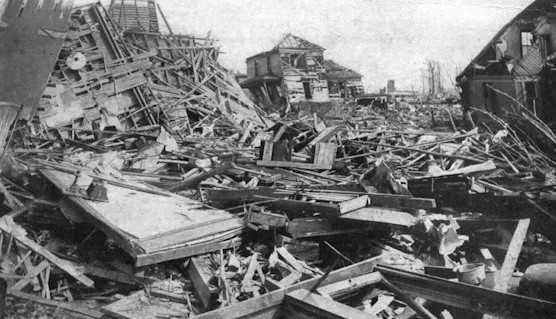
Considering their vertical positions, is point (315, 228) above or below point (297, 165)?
below

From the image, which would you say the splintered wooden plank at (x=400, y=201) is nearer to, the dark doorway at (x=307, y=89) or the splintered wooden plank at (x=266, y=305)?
the splintered wooden plank at (x=266, y=305)

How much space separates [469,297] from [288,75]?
33.1m

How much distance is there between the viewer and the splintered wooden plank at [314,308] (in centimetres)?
373

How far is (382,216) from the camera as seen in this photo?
18.9 ft

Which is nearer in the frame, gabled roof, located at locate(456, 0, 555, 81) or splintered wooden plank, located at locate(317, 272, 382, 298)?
splintered wooden plank, located at locate(317, 272, 382, 298)

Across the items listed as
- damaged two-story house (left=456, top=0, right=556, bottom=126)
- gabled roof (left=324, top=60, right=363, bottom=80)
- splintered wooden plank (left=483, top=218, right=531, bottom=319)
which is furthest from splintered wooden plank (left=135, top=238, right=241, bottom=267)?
gabled roof (left=324, top=60, right=363, bottom=80)

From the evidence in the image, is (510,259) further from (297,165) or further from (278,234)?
(297,165)

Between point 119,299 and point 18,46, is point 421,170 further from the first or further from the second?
point 18,46

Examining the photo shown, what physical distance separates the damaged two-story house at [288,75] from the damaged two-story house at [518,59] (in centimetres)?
1422

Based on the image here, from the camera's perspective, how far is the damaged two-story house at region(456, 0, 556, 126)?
71.8 feet

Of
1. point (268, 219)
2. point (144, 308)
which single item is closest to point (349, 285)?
point (268, 219)

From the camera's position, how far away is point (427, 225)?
606 centimetres

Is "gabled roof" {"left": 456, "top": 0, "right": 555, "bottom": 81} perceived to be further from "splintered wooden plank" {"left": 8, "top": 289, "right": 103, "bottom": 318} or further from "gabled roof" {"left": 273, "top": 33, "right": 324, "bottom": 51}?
"splintered wooden plank" {"left": 8, "top": 289, "right": 103, "bottom": 318}

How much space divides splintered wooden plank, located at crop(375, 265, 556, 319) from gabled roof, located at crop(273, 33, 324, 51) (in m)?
33.7
